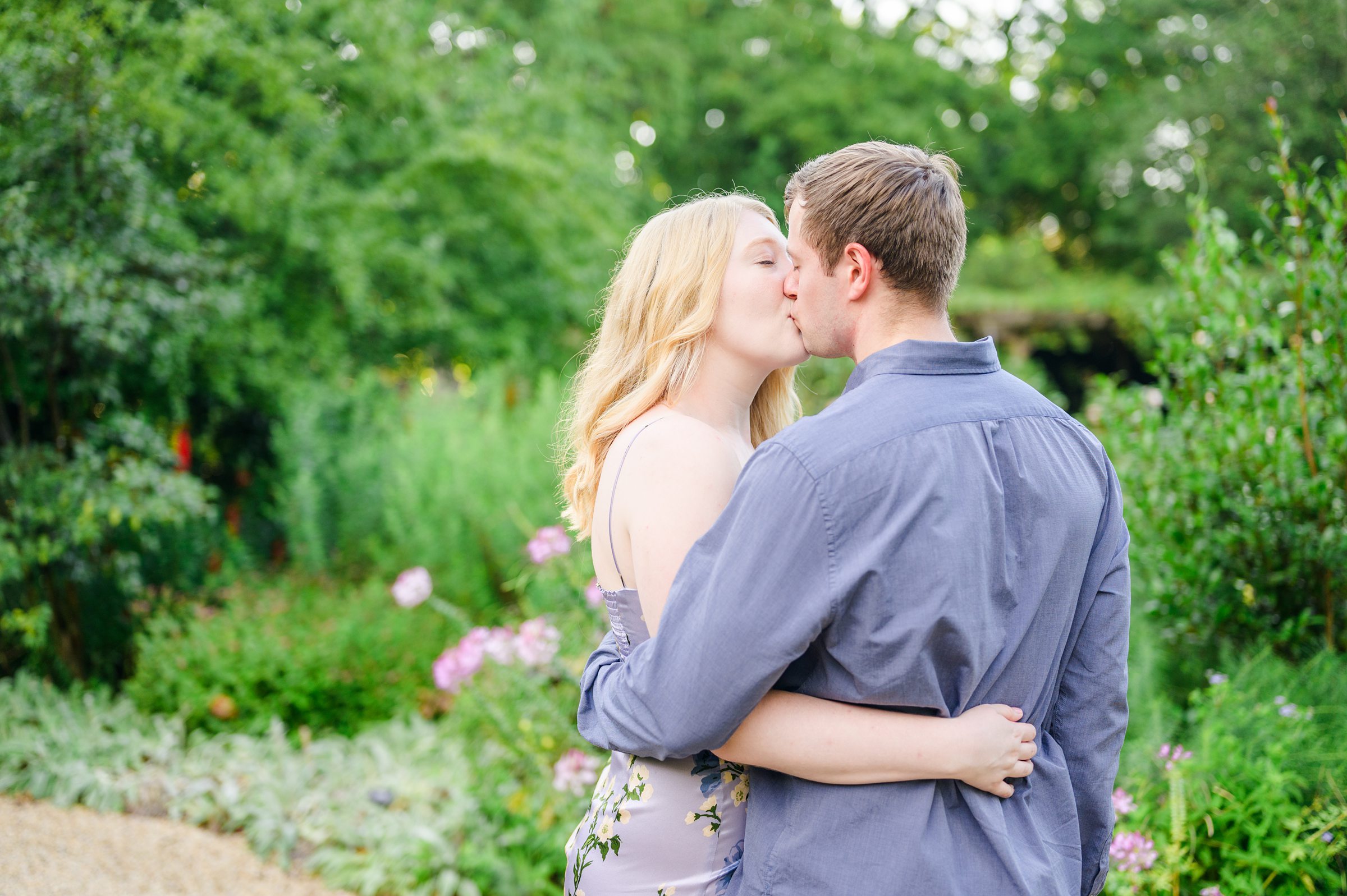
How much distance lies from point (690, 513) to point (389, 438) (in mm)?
6059

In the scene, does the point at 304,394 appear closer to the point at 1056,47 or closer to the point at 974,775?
the point at 974,775

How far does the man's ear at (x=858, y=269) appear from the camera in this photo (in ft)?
4.84

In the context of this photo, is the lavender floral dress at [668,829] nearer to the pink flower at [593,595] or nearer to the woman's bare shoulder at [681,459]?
the woman's bare shoulder at [681,459]

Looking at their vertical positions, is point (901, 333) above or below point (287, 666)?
above

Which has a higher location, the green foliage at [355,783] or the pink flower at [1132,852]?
the pink flower at [1132,852]

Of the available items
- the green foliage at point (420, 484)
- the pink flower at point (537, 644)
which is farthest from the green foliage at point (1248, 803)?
the green foliage at point (420, 484)

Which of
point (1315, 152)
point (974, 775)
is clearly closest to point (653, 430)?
point (974, 775)

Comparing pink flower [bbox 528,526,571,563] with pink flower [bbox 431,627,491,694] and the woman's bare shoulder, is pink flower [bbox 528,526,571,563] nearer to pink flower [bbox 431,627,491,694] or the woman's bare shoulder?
pink flower [bbox 431,627,491,694]

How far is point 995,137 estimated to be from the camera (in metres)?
17.2

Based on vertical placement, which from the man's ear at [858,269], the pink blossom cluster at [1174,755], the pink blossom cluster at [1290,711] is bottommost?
the pink blossom cluster at [1174,755]

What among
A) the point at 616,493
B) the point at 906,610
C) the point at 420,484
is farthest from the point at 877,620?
the point at 420,484

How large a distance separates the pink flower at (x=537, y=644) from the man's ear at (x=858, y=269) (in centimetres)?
255

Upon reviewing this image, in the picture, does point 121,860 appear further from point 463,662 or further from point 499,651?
point 499,651

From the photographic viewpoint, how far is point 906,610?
4.27ft
